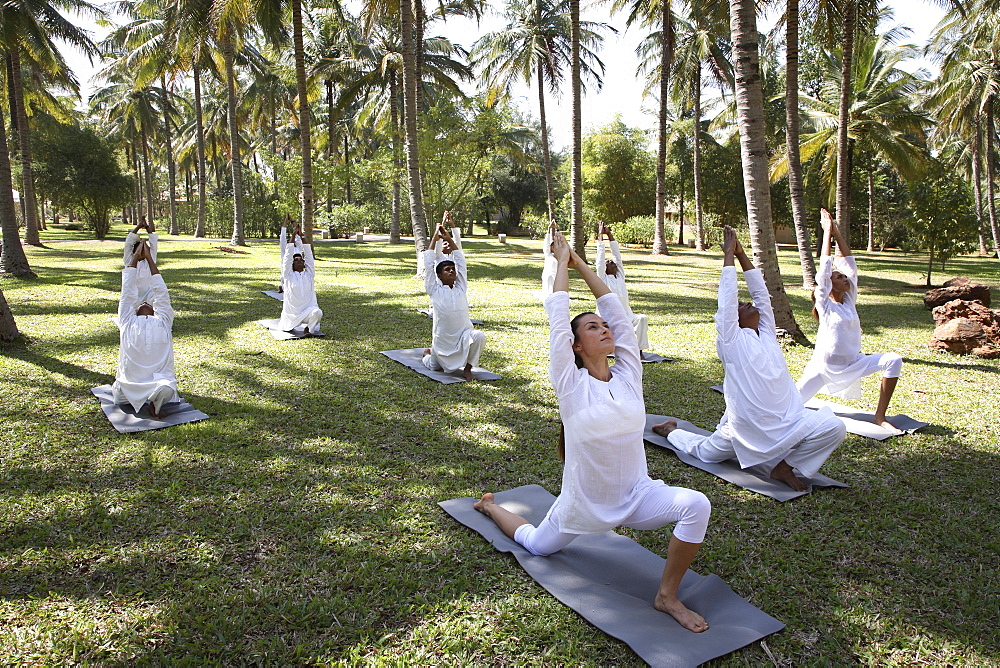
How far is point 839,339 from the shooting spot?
19.8ft

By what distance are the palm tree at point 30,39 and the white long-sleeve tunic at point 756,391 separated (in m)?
19.6

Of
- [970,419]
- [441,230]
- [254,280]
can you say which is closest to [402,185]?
[254,280]

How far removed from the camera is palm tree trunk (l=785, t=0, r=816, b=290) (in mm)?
13266

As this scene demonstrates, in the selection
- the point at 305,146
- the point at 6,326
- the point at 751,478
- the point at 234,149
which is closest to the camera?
the point at 751,478

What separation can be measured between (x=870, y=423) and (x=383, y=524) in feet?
15.6

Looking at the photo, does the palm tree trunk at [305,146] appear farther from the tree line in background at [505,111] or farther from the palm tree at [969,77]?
the palm tree at [969,77]

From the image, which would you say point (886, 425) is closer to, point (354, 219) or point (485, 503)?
point (485, 503)

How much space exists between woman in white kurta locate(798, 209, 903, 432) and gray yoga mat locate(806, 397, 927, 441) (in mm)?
94

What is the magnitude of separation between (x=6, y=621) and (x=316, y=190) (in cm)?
2828

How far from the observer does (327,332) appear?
10391 millimetres

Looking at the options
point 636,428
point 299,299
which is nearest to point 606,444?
point 636,428

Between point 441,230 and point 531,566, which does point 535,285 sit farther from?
point 531,566

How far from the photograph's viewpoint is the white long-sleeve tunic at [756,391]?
4.75m

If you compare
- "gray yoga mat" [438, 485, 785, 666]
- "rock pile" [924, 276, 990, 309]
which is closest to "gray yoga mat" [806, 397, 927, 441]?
"gray yoga mat" [438, 485, 785, 666]
